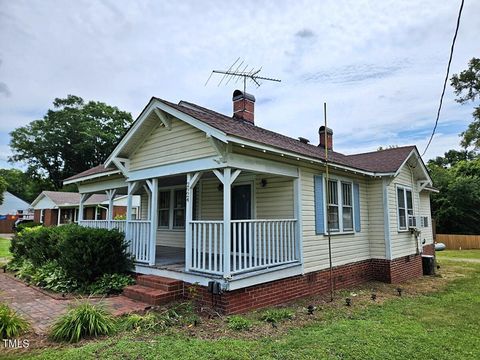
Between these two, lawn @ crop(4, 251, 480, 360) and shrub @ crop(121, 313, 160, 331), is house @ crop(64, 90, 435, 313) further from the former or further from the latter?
lawn @ crop(4, 251, 480, 360)

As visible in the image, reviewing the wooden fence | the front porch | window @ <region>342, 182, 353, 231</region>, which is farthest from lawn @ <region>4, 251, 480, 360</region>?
the wooden fence

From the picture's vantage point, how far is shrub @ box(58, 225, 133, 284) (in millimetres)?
7367

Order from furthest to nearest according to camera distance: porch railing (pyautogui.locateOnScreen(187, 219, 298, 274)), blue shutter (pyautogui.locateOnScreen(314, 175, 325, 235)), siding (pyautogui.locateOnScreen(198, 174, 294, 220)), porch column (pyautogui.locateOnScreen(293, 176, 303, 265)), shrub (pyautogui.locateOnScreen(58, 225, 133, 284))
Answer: blue shutter (pyautogui.locateOnScreen(314, 175, 325, 235))
siding (pyautogui.locateOnScreen(198, 174, 294, 220))
shrub (pyautogui.locateOnScreen(58, 225, 133, 284))
porch column (pyautogui.locateOnScreen(293, 176, 303, 265))
porch railing (pyautogui.locateOnScreen(187, 219, 298, 274))

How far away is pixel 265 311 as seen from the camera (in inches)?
233

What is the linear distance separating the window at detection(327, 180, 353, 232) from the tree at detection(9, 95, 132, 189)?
1527 inches

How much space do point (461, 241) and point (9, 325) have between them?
2720cm

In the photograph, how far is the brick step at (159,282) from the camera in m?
6.27

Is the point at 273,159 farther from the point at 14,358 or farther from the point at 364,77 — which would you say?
the point at 364,77

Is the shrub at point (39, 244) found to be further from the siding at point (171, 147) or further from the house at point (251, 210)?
the siding at point (171, 147)

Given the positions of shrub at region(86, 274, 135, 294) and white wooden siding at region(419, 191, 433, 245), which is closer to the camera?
shrub at region(86, 274, 135, 294)

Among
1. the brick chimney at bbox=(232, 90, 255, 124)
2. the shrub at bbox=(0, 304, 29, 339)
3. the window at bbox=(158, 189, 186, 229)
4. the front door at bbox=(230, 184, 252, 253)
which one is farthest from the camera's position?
the brick chimney at bbox=(232, 90, 255, 124)

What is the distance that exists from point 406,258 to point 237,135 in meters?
8.46

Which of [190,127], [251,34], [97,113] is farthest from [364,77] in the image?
[97,113]

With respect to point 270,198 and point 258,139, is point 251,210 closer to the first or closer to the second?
point 270,198
